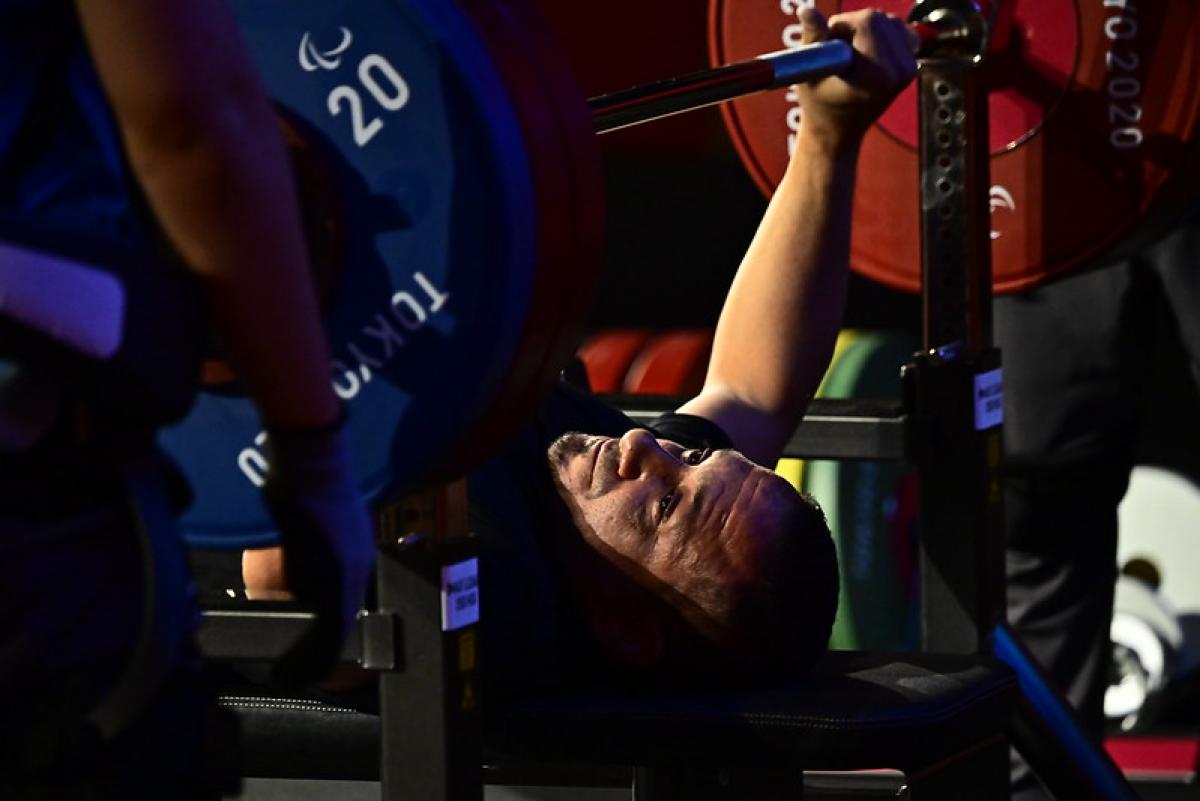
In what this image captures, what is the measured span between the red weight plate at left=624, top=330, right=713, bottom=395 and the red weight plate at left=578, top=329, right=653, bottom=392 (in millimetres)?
19

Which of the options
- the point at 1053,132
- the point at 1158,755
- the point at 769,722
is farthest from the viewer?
the point at 1158,755

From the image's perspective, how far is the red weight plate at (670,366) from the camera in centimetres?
357

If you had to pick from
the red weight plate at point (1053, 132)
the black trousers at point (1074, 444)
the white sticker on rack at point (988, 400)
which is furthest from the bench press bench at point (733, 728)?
the black trousers at point (1074, 444)

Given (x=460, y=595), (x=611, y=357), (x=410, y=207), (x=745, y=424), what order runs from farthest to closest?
(x=611, y=357) < (x=745, y=424) < (x=460, y=595) < (x=410, y=207)

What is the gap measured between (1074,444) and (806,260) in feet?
2.77

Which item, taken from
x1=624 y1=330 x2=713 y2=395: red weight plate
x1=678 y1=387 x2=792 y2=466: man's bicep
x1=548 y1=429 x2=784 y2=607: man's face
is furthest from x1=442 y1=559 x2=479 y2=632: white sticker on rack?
x1=624 y1=330 x2=713 y2=395: red weight plate

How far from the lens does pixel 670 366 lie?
363 centimetres

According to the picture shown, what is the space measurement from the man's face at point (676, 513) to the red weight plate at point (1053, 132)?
2.30 feet

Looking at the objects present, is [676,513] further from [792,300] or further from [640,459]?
[792,300]

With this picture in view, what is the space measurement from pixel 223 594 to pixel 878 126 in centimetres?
110

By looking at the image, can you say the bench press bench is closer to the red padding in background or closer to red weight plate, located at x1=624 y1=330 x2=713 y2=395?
the red padding in background

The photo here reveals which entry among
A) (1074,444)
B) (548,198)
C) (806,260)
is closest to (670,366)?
(1074,444)

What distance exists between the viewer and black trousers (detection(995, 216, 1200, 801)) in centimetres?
288

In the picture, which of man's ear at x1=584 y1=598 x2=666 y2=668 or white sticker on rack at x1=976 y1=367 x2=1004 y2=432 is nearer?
man's ear at x1=584 y1=598 x2=666 y2=668
